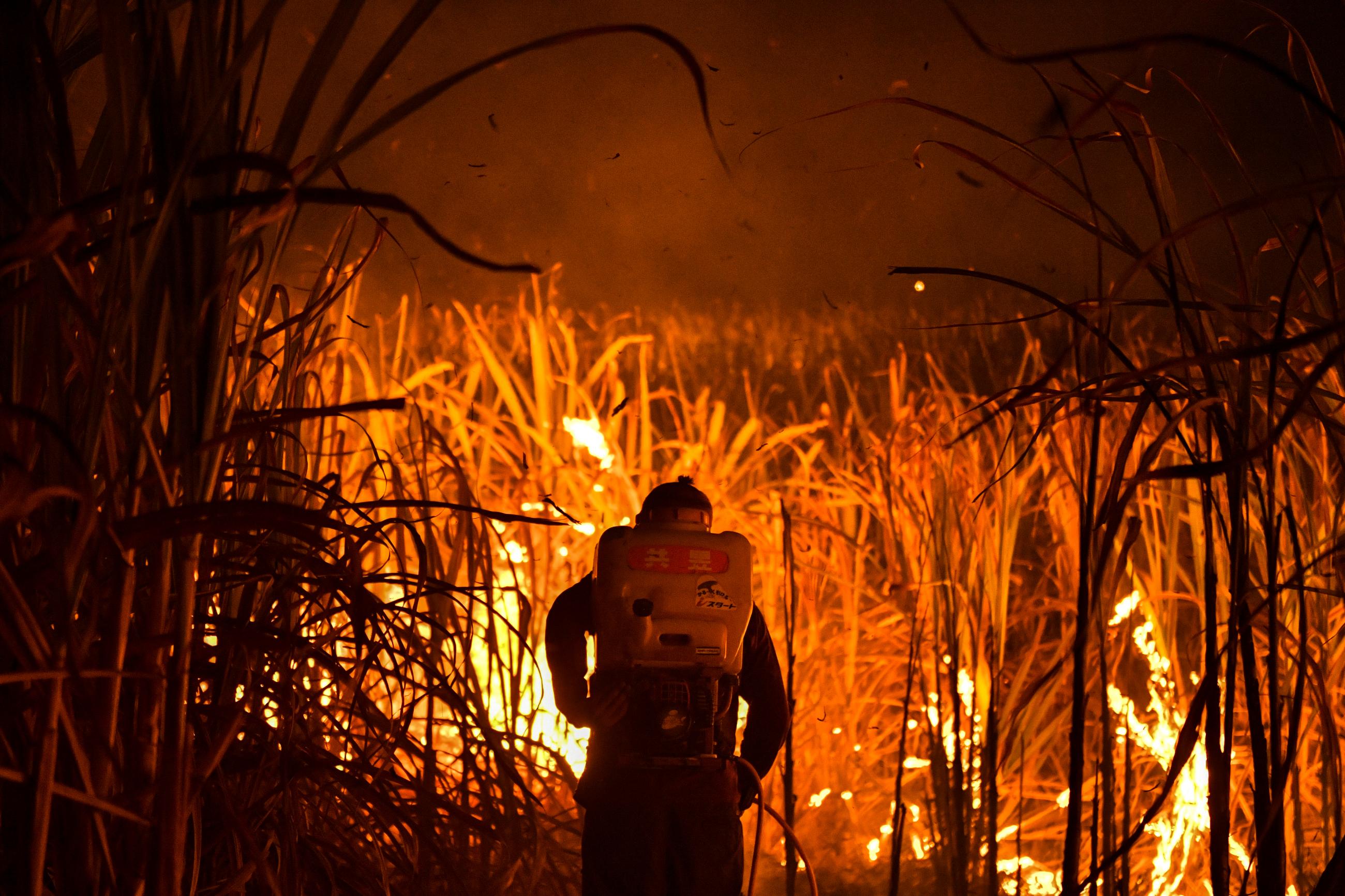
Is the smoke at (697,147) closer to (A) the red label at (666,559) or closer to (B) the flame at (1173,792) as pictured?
(B) the flame at (1173,792)

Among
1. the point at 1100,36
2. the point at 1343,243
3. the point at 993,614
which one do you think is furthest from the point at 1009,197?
the point at 1343,243

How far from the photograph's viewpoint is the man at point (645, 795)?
1087 mm

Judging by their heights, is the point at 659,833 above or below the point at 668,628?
below

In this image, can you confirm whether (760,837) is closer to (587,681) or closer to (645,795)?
(645,795)

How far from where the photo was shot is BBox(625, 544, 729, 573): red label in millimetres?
1030

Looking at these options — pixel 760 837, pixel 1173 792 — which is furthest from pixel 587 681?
pixel 1173 792

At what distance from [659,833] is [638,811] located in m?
0.04

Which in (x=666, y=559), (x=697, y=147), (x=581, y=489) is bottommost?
(x=666, y=559)

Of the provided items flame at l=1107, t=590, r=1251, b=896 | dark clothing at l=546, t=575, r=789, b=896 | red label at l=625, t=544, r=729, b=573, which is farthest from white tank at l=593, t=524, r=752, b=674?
flame at l=1107, t=590, r=1251, b=896

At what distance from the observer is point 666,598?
1.03 m

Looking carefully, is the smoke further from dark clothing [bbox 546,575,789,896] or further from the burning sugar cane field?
dark clothing [bbox 546,575,789,896]

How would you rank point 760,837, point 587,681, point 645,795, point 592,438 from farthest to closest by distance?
point 592,438 < point 587,681 < point 645,795 < point 760,837

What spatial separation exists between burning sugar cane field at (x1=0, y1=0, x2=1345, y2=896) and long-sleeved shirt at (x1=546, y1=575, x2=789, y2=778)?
0.18 ft

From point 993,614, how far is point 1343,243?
4.43 feet
